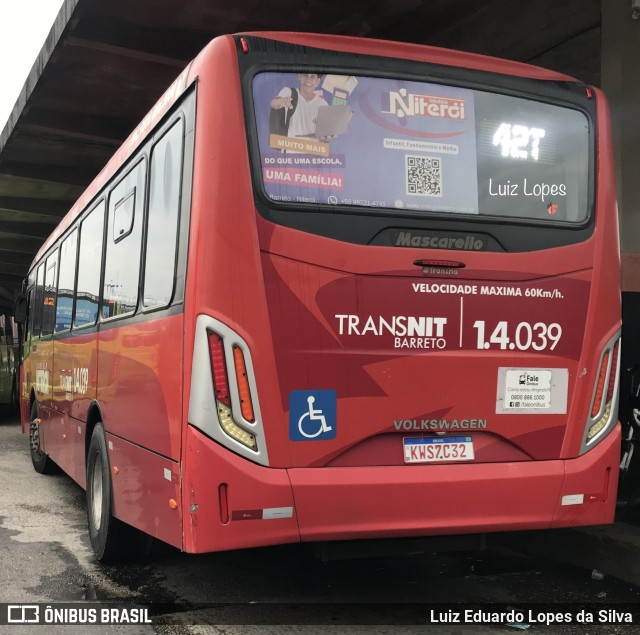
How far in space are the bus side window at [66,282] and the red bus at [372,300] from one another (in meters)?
3.61

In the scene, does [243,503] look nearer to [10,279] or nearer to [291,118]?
[291,118]

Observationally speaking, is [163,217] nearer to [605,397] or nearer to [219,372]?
[219,372]

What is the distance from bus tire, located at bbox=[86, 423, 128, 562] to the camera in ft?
20.6

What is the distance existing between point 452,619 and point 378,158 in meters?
2.67

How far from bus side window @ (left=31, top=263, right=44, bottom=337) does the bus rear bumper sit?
7.98m

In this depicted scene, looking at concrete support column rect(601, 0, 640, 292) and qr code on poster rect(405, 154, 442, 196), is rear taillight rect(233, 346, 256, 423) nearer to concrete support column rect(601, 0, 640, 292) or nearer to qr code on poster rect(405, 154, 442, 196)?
qr code on poster rect(405, 154, 442, 196)

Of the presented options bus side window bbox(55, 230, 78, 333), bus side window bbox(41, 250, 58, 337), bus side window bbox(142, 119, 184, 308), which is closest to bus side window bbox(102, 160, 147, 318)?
bus side window bbox(142, 119, 184, 308)

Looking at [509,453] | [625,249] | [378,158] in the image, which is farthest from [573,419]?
[625,249]

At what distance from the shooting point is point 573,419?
5043 mm

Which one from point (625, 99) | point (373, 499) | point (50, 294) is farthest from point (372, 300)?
point (50, 294)

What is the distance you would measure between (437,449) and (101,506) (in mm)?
2979

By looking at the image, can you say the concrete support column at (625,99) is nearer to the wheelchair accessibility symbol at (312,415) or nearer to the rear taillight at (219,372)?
the wheelchair accessibility symbol at (312,415)

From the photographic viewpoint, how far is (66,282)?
9305 millimetres

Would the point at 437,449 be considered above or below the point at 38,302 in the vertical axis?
below
